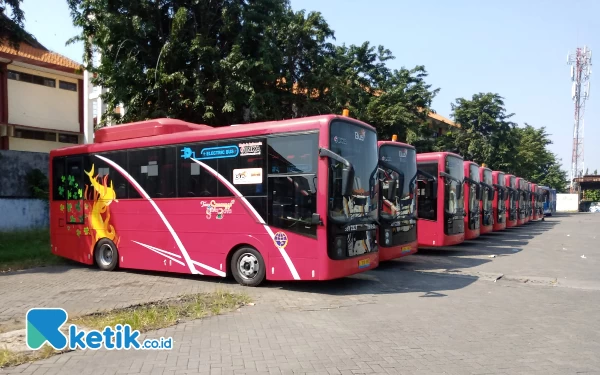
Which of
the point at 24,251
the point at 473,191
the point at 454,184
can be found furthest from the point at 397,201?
the point at 24,251

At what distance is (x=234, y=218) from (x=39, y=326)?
4.21m

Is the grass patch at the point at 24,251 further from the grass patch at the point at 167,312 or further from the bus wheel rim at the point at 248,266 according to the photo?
the bus wheel rim at the point at 248,266

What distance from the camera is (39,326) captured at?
5520mm

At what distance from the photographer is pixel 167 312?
7059 mm

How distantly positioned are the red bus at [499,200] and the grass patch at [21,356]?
20.6 metres

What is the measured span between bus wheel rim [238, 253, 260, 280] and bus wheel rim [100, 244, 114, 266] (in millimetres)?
4047

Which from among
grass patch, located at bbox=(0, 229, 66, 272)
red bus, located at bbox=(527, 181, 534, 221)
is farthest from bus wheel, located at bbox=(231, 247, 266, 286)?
red bus, located at bbox=(527, 181, 534, 221)

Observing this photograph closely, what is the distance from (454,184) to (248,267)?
7.99 m

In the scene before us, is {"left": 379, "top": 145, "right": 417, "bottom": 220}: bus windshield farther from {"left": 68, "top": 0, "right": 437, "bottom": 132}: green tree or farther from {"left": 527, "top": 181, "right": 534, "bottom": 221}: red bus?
{"left": 527, "top": 181, "right": 534, "bottom": 221}: red bus

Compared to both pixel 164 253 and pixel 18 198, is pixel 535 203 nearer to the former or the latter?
pixel 164 253

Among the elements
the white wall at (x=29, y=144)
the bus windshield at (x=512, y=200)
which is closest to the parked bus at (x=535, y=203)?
the bus windshield at (x=512, y=200)

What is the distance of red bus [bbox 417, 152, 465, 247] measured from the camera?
13.8m

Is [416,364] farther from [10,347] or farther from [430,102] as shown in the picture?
[430,102]

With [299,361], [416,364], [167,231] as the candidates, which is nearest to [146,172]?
[167,231]
